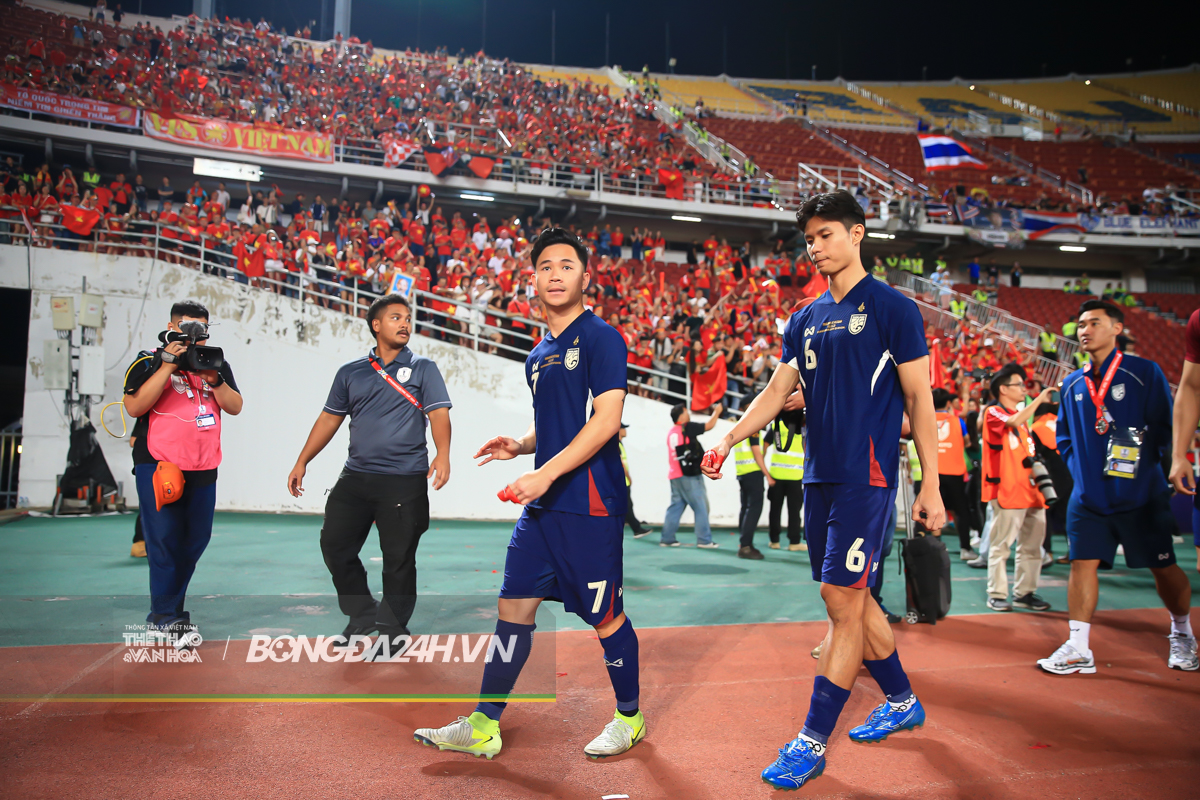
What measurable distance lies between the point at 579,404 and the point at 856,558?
47.0 inches

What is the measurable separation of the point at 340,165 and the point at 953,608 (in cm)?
1831

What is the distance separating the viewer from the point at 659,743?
2.98 meters

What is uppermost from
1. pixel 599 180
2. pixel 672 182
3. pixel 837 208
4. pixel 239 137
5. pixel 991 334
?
pixel 672 182

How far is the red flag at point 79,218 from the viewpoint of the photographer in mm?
12273

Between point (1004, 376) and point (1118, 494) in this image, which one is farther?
point (1004, 376)

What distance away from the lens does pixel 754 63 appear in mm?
42094

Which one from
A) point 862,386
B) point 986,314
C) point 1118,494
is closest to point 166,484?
point 862,386

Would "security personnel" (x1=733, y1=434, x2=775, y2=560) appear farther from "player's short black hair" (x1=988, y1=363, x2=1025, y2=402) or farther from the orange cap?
the orange cap

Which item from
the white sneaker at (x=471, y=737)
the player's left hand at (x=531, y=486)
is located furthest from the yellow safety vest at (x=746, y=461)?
the player's left hand at (x=531, y=486)

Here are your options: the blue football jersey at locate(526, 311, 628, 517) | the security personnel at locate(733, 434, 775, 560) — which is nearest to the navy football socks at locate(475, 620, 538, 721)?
the blue football jersey at locate(526, 311, 628, 517)

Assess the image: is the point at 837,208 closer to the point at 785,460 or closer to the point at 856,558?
the point at 856,558

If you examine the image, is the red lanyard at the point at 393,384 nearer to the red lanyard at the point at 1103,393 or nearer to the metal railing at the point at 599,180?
the red lanyard at the point at 1103,393

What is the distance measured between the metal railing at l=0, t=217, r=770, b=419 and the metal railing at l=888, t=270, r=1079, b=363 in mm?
11511

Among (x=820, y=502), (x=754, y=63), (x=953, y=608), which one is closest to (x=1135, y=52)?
(x=754, y=63)
